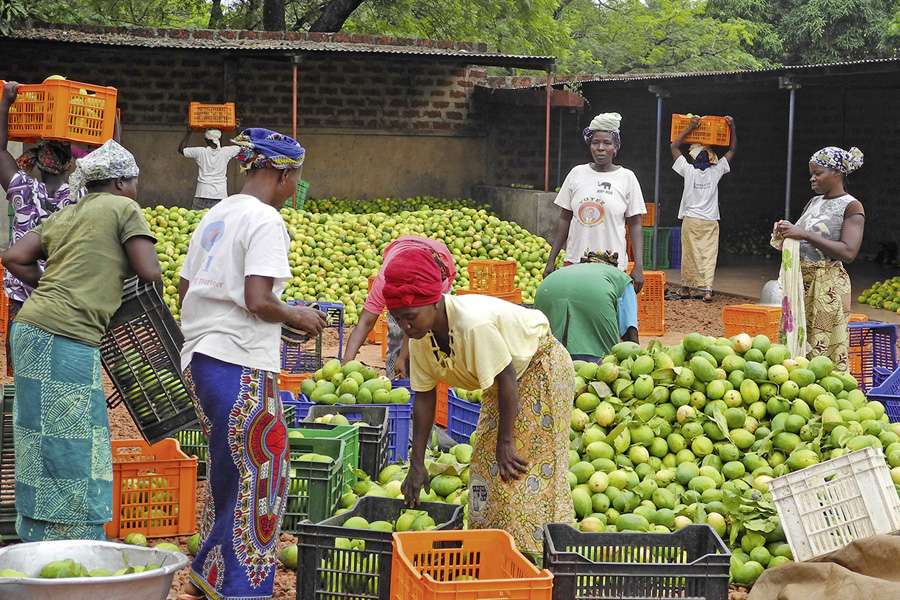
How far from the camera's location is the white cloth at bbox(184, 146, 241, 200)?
15258 mm

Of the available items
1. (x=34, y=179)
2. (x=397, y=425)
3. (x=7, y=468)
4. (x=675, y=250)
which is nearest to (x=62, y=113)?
(x=34, y=179)

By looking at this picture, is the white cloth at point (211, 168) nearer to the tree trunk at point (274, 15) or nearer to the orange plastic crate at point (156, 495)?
the tree trunk at point (274, 15)

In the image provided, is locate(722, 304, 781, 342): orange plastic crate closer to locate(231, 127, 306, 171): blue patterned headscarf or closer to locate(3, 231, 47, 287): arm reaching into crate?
locate(231, 127, 306, 171): blue patterned headscarf

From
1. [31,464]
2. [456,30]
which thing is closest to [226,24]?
[456,30]

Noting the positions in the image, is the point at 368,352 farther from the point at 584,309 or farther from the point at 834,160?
the point at 834,160

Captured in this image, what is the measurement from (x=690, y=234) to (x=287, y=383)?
8429 millimetres

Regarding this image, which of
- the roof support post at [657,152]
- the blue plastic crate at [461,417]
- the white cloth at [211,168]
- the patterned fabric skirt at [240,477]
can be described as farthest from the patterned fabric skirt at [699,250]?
the patterned fabric skirt at [240,477]

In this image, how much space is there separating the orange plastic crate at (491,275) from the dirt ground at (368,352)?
3.78 feet

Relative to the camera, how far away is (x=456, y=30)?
25375 mm

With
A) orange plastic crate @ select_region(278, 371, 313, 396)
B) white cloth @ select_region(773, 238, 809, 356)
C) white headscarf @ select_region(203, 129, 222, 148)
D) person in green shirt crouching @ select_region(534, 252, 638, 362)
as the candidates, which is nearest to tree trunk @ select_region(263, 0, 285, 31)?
white headscarf @ select_region(203, 129, 222, 148)

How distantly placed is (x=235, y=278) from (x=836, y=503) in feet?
8.19

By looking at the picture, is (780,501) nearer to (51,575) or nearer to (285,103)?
→ (51,575)

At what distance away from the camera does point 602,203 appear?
8.33 meters

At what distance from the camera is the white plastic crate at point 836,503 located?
16.0 ft
